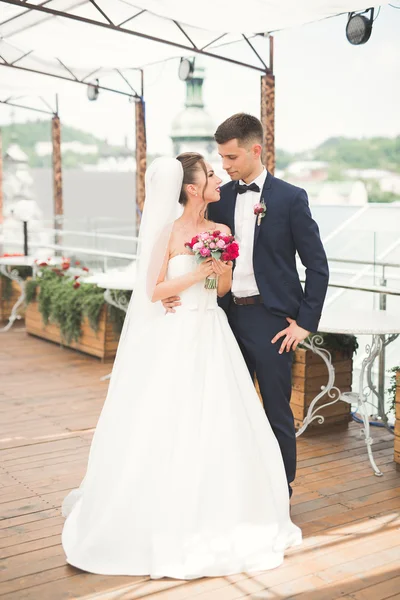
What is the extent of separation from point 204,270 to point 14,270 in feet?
17.7

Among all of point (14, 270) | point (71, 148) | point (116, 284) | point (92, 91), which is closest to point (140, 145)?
point (92, 91)

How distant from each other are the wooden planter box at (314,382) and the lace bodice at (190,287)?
1596 millimetres

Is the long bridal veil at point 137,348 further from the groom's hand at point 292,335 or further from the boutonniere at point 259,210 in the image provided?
the groom's hand at point 292,335

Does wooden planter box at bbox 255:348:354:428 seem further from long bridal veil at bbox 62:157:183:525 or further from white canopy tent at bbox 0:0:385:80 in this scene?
white canopy tent at bbox 0:0:385:80

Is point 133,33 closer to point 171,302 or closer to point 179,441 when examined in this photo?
point 171,302

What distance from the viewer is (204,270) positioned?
105 inches

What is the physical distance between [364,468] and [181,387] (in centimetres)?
142

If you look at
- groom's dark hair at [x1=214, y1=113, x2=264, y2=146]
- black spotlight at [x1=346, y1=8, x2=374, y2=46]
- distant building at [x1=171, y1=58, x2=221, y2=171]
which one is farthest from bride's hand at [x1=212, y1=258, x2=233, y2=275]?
distant building at [x1=171, y1=58, x2=221, y2=171]

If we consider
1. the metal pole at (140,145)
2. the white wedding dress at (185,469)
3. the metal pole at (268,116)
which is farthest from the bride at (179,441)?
the metal pole at (140,145)

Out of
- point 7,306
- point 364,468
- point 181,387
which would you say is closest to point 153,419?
point 181,387

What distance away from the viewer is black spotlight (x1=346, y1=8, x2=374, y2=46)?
631 cm

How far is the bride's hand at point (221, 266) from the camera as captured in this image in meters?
2.63

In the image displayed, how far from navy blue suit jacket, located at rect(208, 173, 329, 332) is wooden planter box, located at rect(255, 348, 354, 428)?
59.1 inches

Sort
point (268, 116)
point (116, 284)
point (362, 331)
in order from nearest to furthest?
1. point (362, 331)
2. point (116, 284)
3. point (268, 116)
